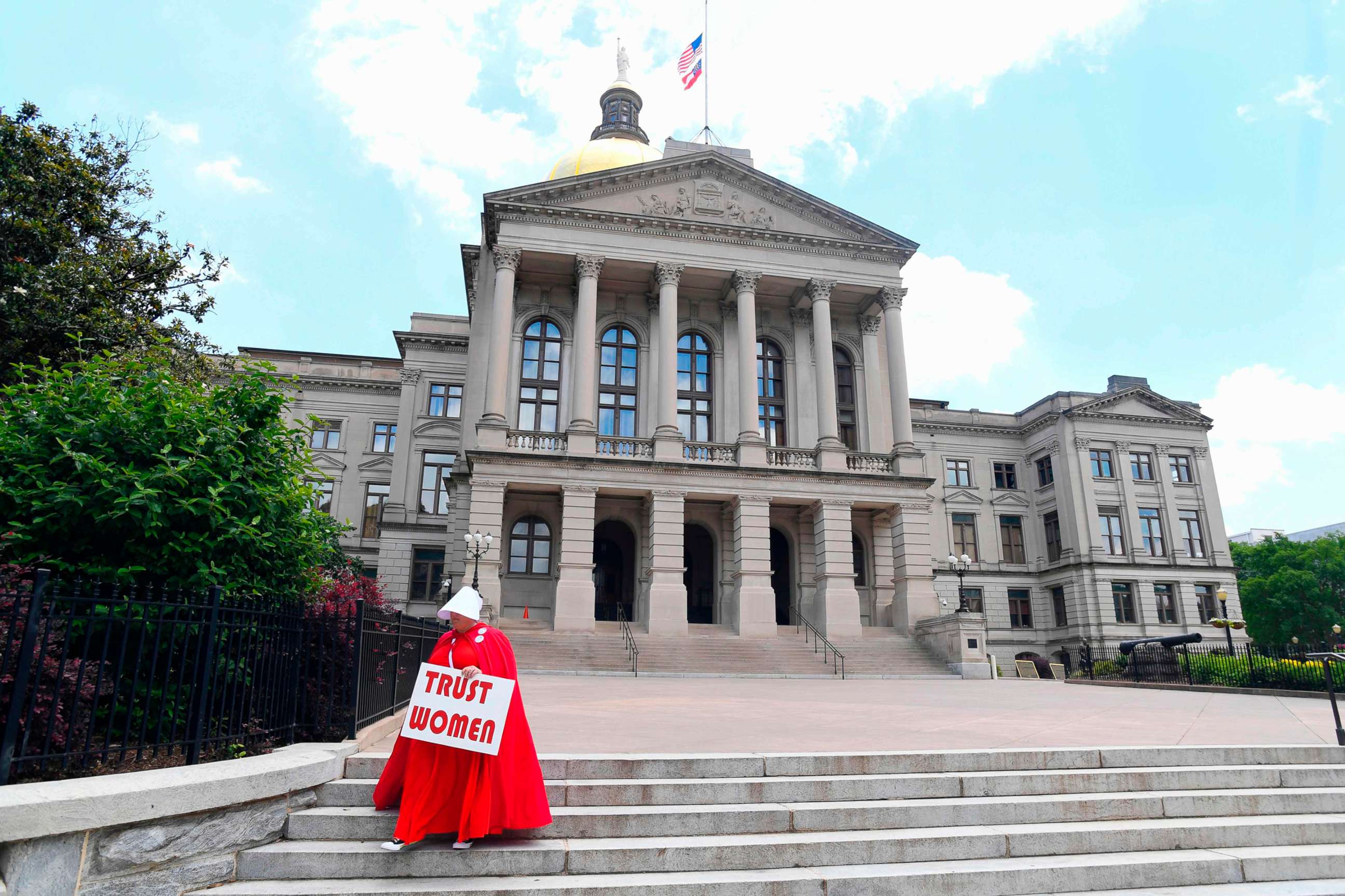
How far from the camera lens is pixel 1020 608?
45.7m

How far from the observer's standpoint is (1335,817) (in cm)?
639

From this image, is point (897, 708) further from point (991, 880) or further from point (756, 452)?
point (756, 452)

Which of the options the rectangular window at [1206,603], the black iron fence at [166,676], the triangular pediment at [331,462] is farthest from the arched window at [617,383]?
the rectangular window at [1206,603]

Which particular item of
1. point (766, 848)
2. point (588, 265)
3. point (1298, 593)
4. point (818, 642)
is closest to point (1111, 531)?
point (1298, 593)

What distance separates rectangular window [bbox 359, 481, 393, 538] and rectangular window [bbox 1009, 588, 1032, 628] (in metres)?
36.5

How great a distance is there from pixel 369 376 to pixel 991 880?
1616 inches

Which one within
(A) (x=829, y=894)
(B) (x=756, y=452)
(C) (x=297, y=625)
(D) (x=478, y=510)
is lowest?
(A) (x=829, y=894)

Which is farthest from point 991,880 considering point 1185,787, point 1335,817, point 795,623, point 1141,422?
point 1141,422

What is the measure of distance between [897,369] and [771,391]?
552cm

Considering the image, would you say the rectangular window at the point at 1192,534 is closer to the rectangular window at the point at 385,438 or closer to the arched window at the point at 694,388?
the arched window at the point at 694,388

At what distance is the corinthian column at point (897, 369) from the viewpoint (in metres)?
31.3

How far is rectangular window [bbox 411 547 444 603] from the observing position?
35.1m

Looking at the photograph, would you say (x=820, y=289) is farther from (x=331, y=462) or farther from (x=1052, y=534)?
(x=331, y=462)

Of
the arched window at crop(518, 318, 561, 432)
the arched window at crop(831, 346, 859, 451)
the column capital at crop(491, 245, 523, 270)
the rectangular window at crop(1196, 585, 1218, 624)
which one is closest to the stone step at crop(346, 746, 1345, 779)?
the column capital at crop(491, 245, 523, 270)
